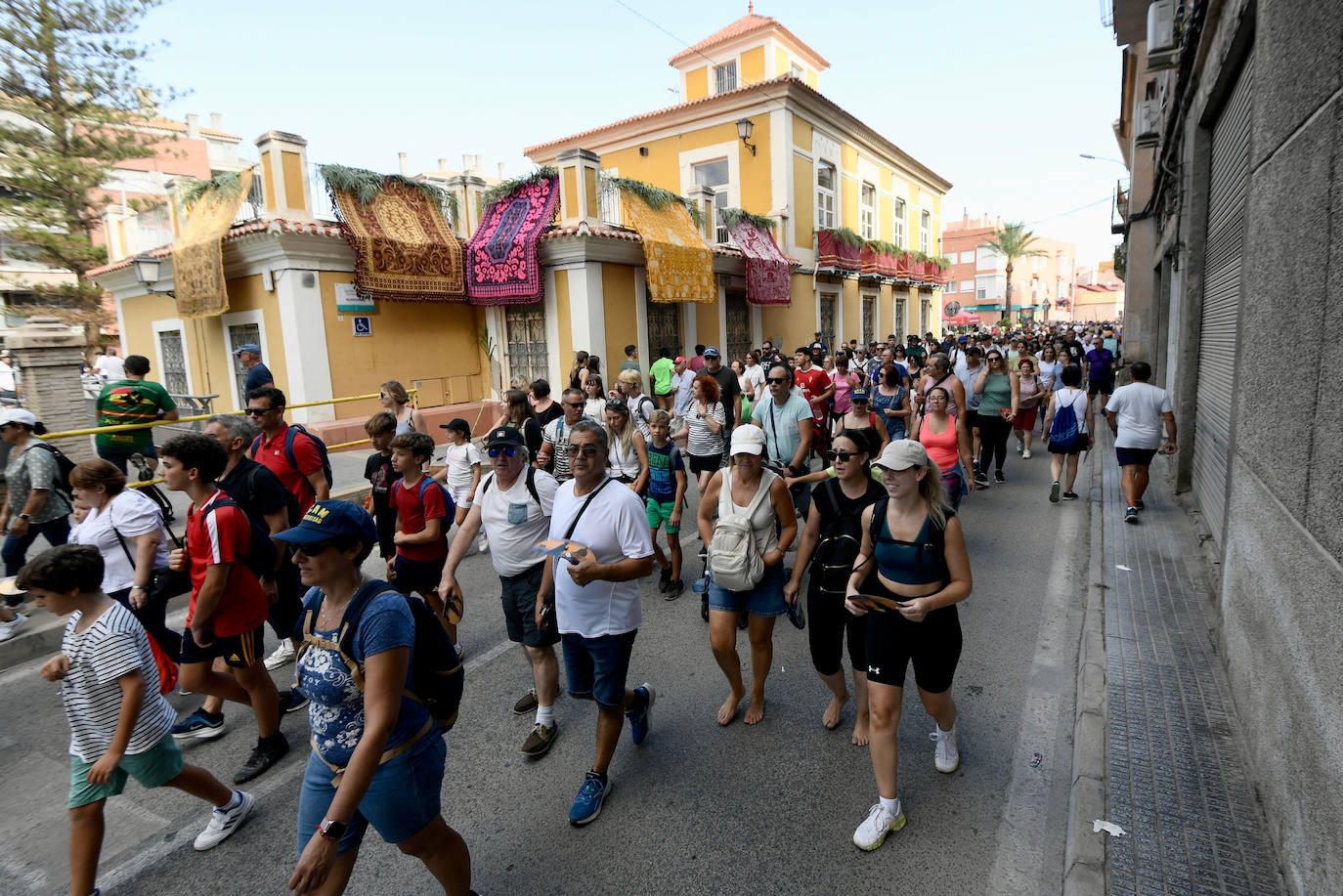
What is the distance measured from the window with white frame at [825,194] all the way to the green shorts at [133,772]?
23330 mm

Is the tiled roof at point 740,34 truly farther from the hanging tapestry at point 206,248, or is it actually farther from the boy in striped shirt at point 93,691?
the boy in striped shirt at point 93,691

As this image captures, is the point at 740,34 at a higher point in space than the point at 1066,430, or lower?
higher

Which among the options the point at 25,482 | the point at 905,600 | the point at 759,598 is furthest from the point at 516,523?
the point at 25,482

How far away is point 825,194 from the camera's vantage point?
2372 cm

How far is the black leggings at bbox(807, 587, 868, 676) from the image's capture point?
349 cm

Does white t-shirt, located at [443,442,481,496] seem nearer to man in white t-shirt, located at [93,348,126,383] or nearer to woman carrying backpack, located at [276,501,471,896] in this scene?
woman carrying backpack, located at [276,501,471,896]

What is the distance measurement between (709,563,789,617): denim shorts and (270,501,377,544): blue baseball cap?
2013 mm

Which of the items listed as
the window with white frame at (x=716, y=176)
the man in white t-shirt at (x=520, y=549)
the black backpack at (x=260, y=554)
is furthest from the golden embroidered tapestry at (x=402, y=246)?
the window with white frame at (x=716, y=176)

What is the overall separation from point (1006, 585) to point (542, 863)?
4.58 metres

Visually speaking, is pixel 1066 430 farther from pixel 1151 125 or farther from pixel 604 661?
pixel 1151 125

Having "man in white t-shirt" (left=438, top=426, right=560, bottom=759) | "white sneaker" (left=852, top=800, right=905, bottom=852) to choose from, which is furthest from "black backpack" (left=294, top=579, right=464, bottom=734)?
"white sneaker" (left=852, top=800, right=905, bottom=852)

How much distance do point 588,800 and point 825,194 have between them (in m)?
23.7

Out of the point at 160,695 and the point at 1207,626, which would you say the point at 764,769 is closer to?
the point at 160,695

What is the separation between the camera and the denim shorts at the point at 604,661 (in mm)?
3303
